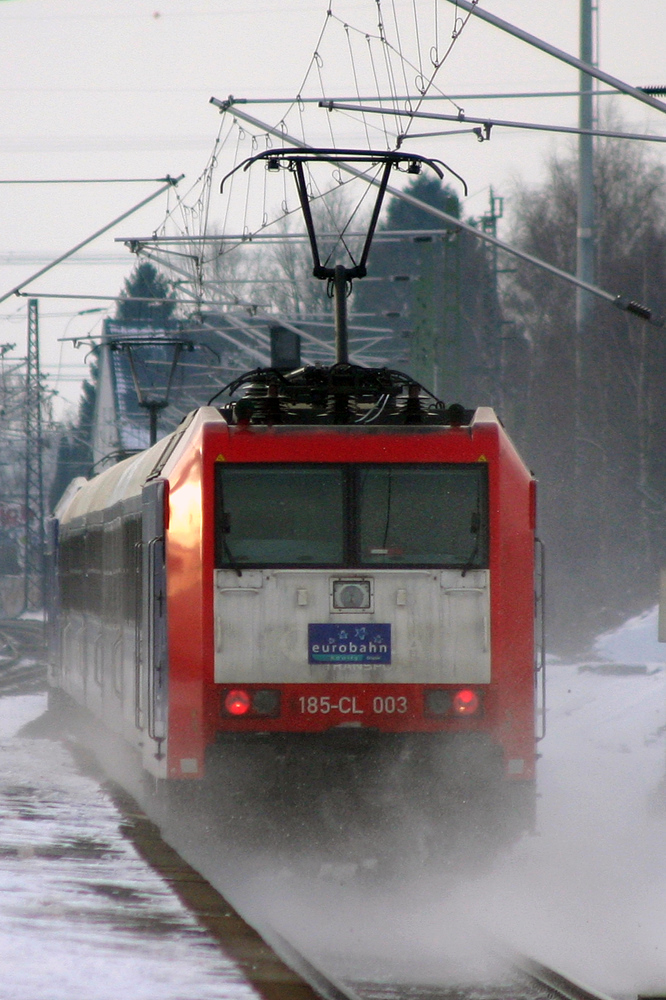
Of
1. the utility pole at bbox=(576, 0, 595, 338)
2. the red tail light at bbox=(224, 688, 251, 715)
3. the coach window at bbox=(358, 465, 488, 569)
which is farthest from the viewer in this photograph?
the utility pole at bbox=(576, 0, 595, 338)

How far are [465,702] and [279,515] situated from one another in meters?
1.53

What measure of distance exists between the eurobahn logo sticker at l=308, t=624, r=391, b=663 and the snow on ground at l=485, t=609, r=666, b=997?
1.58 m

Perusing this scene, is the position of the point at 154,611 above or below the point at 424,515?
below

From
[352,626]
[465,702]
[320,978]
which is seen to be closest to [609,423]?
[465,702]

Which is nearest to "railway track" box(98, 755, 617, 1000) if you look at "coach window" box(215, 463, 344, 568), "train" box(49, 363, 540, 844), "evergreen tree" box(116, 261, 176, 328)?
"train" box(49, 363, 540, 844)

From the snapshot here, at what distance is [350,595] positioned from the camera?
10398 mm

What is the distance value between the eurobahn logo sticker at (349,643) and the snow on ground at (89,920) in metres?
1.60

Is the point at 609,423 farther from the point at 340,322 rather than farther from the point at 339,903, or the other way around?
the point at 339,903

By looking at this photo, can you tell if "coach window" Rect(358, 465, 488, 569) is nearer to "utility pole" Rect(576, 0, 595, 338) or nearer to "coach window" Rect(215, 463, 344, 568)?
"coach window" Rect(215, 463, 344, 568)

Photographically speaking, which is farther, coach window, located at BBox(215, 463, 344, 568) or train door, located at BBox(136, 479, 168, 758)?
train door, located at BBox(136, 479, 168, 758)

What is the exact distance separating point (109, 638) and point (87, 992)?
319 inches

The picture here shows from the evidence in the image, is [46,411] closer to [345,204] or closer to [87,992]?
[345,204]

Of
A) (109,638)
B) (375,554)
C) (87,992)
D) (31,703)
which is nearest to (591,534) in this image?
(31,703)

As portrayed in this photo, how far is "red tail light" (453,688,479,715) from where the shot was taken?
10.4 metres
